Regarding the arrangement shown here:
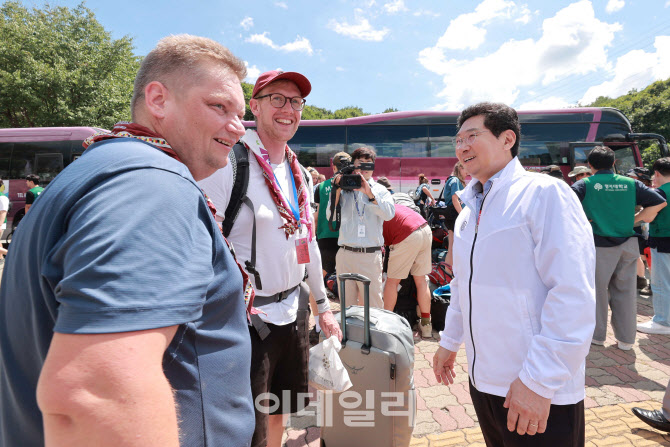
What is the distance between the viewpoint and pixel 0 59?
50.6 ft

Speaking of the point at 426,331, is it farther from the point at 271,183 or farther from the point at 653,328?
the point at 271,183

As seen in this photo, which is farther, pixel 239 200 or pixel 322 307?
pixel 322 307

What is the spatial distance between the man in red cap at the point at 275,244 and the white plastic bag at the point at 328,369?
0.33 ft

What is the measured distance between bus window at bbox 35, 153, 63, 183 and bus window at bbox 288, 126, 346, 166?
281 inches

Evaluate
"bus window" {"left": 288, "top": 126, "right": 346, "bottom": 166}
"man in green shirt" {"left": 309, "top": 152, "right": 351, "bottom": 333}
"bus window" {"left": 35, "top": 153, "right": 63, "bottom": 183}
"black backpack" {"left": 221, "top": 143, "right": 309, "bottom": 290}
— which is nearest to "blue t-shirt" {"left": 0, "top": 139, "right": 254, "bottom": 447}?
"black backpack" {"left": 221, "top": 143, "right": 309, "bottom": 290}

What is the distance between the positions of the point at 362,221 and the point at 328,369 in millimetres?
2012

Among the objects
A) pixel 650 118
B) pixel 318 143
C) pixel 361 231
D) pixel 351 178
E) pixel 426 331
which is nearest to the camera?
pixel 351 178

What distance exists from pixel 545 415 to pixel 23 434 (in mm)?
1516

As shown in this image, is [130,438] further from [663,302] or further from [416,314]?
[663,302]

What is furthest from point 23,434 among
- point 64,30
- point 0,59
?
point 64,30

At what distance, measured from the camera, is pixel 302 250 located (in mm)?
1839

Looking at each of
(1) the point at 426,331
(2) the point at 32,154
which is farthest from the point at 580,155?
(2) the point at 32,154

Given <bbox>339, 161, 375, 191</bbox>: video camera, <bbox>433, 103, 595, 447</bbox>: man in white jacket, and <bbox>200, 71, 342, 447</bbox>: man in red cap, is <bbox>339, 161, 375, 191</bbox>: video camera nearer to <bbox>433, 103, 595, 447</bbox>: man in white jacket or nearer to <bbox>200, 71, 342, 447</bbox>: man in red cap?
<bbox>200, 71, 342, 447</bbox>: man in red cap

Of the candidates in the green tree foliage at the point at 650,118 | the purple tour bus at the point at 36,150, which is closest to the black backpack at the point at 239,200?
the purple tour bus at the point at 36,150
